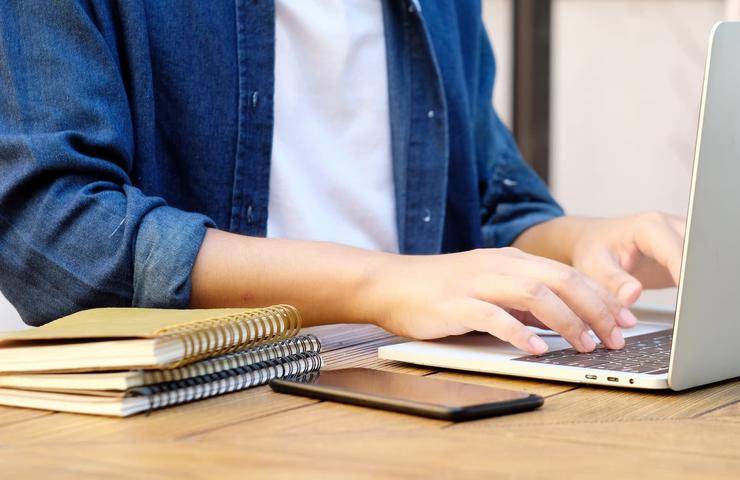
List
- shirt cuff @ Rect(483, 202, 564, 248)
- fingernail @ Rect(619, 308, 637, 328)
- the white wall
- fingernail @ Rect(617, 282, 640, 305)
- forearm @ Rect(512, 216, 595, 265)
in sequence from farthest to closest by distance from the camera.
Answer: the white wall < shirt cuff @ Rect(483, 202, 564, 248) < forearm @ Rect(512, 216, 595, 265) < fingernail @ Rect(617, 282, 640, 305) < fingernail @ Rect(619, 308, 637, 328)

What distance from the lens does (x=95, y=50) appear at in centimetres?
110

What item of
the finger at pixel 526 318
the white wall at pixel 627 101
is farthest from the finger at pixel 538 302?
the white wall at pixel 627 101

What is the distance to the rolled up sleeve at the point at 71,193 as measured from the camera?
1007 millimetres

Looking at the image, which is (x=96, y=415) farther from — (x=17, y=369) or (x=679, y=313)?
(x=679, y=313)

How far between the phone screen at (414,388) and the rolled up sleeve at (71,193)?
9.9 inches

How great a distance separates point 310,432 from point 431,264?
1.06 ft

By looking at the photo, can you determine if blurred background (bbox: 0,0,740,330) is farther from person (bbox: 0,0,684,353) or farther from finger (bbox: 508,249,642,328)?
finger (bbox: 508,249,642,328)

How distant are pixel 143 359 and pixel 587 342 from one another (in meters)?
0.38

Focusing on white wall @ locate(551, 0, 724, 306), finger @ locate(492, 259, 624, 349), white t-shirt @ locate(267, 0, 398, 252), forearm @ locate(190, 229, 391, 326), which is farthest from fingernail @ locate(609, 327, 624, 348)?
white wall @ locate(551, 0, 724, 306)

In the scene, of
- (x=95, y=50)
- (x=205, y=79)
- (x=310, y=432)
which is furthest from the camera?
(x=205, y=79)

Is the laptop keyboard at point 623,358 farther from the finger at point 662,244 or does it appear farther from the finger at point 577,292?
the finger at point 662,244

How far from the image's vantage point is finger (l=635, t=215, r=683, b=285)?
1099 millimetres

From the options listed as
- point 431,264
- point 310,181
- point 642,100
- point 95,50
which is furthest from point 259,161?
point 642,100

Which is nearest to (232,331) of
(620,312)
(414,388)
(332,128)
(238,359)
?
(238,359)
